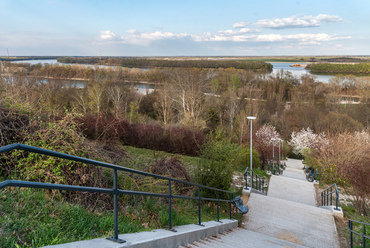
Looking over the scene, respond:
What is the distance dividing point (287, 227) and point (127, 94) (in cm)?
4181

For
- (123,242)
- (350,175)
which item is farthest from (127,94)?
(123,242)

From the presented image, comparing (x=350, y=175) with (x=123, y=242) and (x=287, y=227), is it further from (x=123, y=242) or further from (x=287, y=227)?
(x=123, y=242)

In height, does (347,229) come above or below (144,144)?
below

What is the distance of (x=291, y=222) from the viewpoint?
372 inches

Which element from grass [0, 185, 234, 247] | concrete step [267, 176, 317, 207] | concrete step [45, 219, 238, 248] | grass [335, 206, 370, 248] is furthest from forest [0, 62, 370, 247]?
concrete step [267, 176, 317, 207]

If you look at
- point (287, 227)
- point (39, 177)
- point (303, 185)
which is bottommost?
point (303, 185)

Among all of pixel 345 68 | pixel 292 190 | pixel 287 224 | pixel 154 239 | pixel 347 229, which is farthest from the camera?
pixel 345 68

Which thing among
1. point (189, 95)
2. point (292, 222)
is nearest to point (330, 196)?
point (292, 222)

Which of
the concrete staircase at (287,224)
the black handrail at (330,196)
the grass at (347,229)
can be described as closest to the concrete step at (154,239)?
the concrete staircase at (287,224)

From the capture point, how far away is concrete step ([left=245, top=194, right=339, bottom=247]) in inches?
328

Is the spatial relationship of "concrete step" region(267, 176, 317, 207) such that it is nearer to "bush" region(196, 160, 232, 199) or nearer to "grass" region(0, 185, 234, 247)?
"bush" region(196, 160, 232, 199)

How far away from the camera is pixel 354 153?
704 inches

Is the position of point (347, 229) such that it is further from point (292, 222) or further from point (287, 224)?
point (287, 224)

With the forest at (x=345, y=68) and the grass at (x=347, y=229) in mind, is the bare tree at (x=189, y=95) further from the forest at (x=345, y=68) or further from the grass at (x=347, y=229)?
the forest at (x=345, y=68)
